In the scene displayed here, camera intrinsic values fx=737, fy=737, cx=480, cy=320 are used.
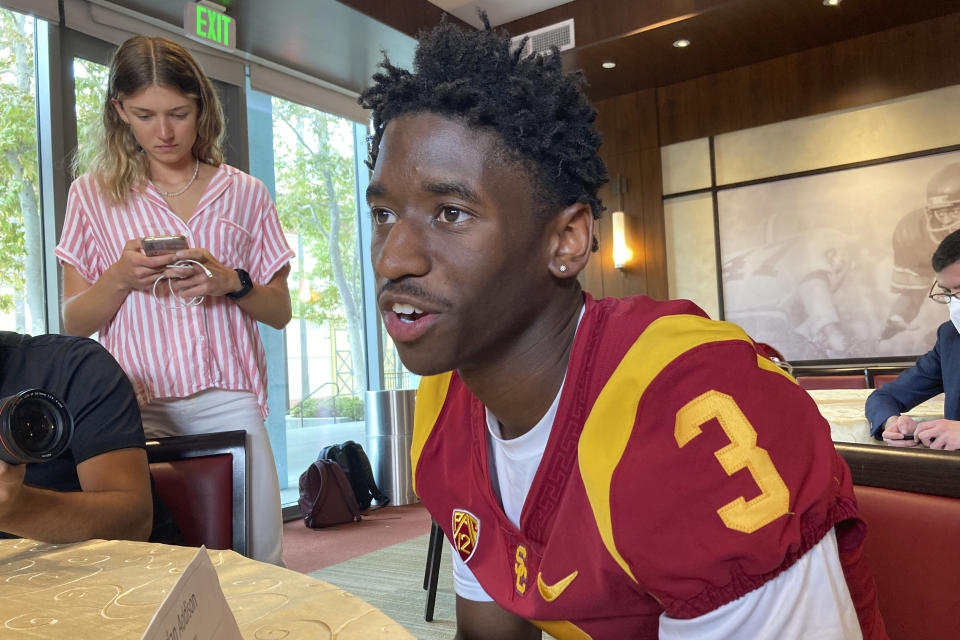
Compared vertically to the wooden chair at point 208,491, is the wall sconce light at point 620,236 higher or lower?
higher

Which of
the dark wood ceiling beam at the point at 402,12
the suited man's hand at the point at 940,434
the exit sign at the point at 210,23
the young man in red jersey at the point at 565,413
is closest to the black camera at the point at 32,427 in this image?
the young man in red jersey at the point at 565,413

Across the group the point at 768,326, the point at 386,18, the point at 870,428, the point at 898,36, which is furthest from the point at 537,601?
the point at 898,36

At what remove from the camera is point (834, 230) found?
537cm

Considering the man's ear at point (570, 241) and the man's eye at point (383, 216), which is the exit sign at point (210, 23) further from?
the man's ear at point (570, 241)

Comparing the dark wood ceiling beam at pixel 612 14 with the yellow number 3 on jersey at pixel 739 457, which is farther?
the dark wood ceiling beam at pixel 612 14

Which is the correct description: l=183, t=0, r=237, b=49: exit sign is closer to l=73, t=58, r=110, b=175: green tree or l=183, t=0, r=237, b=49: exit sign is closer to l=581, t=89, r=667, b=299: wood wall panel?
l=73, t=58, r=110, b=175: green tree

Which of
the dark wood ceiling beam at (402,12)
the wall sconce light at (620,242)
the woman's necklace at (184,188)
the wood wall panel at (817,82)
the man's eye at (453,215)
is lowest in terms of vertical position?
the man's eye at (453,215)

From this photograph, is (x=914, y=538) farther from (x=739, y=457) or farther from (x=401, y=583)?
(x=401, y=583)

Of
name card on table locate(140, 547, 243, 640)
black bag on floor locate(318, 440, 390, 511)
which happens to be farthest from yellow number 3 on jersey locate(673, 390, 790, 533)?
black bag on floor locate(318, 440, 390, 511)

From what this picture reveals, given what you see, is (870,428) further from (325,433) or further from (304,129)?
(304,129)

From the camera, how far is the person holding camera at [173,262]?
1670mm

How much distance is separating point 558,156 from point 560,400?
0.27 m

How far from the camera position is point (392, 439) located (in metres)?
5.22

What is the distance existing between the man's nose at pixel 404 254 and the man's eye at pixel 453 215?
0.03 meters
